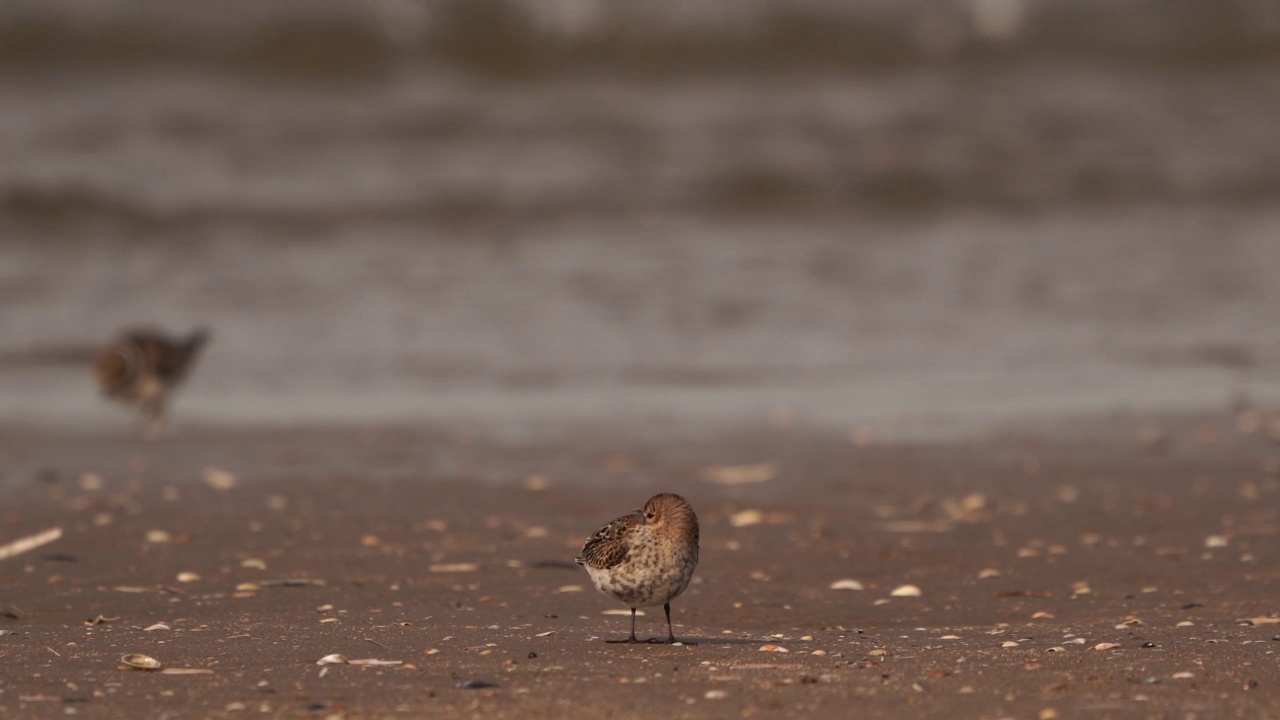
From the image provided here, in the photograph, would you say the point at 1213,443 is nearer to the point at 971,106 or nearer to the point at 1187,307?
the point at 1187,307

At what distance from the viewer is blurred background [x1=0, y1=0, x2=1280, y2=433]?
12.5 metres

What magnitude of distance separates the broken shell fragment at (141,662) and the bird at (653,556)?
4.87ft

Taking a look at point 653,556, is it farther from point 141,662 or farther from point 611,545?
point 141,662

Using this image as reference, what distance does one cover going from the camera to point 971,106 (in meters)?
23.3

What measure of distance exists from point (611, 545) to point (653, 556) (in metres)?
0.22

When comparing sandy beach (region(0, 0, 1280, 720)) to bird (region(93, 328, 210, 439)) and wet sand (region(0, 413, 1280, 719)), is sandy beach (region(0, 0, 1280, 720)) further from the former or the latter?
bird (region(93, 328, 210, 439))

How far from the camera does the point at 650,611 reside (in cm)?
669

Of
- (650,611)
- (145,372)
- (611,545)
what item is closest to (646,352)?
(145,372)

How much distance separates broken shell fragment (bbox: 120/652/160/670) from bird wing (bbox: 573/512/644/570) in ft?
4.84

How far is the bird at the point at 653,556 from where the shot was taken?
18.1 feet

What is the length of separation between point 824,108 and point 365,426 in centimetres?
1401

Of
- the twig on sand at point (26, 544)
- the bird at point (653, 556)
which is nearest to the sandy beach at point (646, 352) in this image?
the twig on sand at point (26, 544)

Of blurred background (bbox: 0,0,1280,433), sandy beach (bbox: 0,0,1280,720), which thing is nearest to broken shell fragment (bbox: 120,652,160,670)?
sandy beach (bbox: 0,0,1280,720)

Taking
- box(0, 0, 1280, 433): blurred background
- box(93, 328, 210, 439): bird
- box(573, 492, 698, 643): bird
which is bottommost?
box(573, 492, 698, 643): bird
